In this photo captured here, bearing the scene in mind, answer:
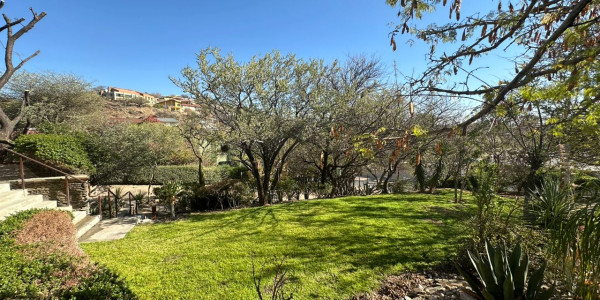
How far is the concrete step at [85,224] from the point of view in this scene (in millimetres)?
6367

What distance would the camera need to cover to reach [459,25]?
3441 millimetres

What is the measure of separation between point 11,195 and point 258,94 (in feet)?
22.9

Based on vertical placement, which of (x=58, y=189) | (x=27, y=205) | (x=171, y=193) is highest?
(x=58, y=189)

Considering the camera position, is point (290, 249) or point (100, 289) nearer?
point (100, 289)

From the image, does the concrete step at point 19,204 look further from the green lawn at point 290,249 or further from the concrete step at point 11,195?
the green lawn at point 290,249

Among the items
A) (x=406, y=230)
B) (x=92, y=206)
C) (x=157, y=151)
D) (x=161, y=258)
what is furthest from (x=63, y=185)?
(x=406, y=230)

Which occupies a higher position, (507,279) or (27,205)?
(27,205)

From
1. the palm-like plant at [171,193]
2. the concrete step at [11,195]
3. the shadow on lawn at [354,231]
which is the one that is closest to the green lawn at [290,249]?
the shadow on lawn at [354,231]

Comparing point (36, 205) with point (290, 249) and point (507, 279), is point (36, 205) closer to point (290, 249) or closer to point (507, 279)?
point (290, 249)

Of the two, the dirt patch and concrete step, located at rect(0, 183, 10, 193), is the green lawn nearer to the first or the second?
the dirt patch

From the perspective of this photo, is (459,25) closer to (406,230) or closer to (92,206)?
(406,230)

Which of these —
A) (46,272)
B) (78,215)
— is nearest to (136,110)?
(78,215)

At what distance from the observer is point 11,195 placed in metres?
6.09

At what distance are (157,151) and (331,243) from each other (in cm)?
1236
